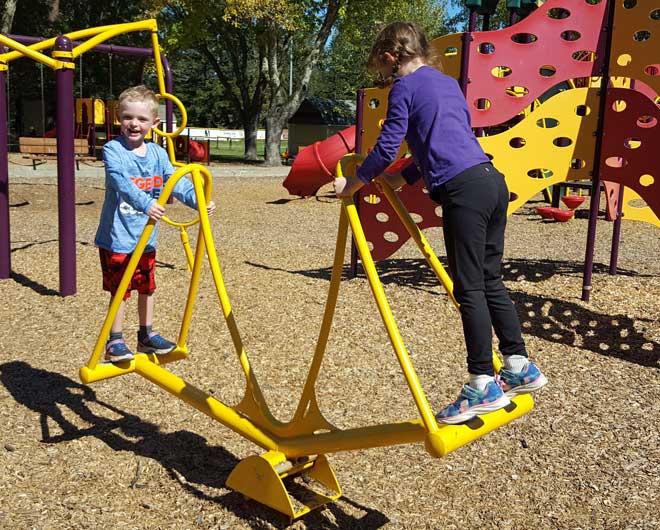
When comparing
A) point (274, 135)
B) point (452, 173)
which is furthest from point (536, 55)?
point (274, 135)

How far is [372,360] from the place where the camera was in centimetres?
482

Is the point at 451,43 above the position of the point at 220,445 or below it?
above

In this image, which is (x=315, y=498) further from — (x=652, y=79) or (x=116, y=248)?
(x=652, y=79)

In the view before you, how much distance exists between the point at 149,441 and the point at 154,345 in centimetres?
47

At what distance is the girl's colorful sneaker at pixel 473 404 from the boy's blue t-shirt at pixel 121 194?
1593 millimetres

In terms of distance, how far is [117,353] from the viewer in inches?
138

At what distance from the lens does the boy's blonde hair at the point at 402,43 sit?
105 inches

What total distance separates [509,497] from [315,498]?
84cm

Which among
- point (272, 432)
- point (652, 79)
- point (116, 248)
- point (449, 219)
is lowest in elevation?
point (272, 432)

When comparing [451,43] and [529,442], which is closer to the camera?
[529,442]

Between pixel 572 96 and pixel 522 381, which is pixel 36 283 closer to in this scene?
pixel 572 96

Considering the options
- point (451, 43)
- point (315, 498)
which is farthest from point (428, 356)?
point (451, 43)

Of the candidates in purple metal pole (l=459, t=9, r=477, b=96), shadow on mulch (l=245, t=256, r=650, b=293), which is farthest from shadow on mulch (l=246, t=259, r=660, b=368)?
purple metal pole (l=459, t=9, r=477, b=96)

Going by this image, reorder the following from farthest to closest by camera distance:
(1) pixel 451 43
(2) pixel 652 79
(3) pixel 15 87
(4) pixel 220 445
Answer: (3) pixel 15 87
(1) pixel 451 43
(2) pixel 652 79
(4) pixel 220 445
